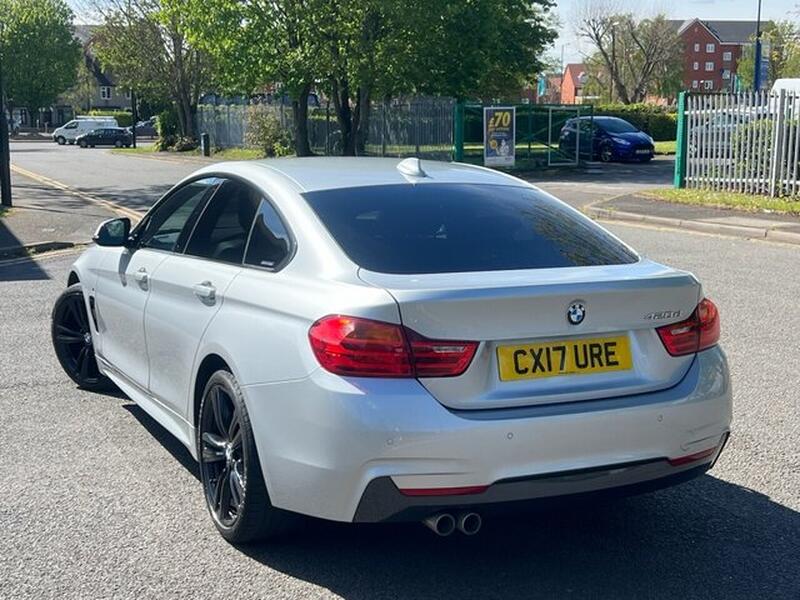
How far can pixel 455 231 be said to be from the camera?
4223 millimetres

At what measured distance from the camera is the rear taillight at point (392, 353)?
343 centimetres

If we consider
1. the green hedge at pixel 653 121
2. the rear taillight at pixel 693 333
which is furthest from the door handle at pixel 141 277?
the green hedge at pixel 653 121

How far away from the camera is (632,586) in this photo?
12.2ft

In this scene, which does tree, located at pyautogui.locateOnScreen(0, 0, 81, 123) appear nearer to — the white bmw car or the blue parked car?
the blue parked car

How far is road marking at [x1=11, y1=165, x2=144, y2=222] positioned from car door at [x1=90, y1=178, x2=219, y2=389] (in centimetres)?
892

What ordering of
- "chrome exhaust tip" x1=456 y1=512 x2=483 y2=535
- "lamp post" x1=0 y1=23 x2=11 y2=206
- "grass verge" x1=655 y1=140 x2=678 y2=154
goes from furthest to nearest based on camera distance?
"grass verge" x1=655 y1=140 x2=678 y2=154
"lamp post" x1=0 y1=23 x2=11 y2=206
"chrome exhaust tip" x1=456 y1=512 x2=483 y2=535

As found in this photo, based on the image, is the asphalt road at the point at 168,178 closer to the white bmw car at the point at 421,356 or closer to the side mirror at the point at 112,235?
the side mirror at the point at 112,235

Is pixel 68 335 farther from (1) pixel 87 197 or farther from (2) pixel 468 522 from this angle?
(1) pixel 87 197

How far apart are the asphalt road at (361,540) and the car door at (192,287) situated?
556 mm

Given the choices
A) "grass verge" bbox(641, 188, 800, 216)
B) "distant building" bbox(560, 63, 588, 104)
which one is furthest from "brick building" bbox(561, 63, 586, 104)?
"grass verge" bbox(641, 188, 800, 216)

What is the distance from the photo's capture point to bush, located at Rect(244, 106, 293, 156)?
41.2m

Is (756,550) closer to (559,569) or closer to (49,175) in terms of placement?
(559,569)

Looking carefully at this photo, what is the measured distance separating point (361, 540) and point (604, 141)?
31.5 metres

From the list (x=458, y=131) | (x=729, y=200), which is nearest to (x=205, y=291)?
(x=729, y=200)
